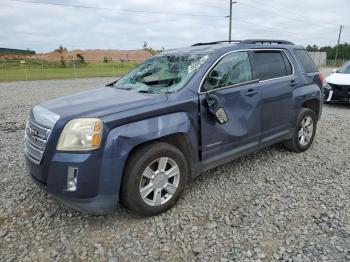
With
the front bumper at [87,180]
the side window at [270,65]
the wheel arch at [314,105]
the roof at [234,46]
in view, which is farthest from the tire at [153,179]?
the wheel arch at [314,105]

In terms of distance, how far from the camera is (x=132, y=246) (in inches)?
113

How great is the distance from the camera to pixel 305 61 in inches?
205

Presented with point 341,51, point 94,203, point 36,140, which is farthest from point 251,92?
point 341,51

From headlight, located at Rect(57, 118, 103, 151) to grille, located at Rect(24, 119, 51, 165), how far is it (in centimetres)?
19

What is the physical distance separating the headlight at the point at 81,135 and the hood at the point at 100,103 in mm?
89

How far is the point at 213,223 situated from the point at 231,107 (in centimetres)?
137

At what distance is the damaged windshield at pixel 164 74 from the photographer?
362 cm

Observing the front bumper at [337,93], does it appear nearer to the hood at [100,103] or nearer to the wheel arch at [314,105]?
the wheel arch at [314,105]

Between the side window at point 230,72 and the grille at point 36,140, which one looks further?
the side window at point 230,72

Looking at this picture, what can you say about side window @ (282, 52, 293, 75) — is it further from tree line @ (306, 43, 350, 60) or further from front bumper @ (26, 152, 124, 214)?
tree line @ (306, 43, 350, 60)

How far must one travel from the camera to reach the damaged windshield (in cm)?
362

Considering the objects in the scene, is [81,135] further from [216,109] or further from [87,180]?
[216,109]

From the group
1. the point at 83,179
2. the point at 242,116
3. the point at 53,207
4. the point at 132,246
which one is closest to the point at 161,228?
the point at 132,246

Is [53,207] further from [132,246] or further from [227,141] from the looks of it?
[227,141]
